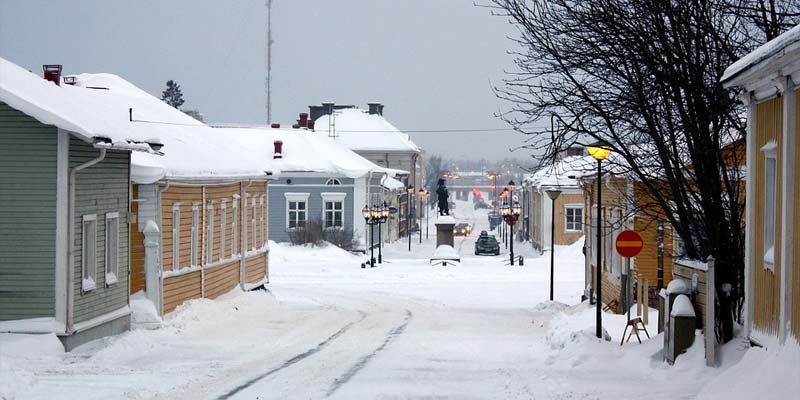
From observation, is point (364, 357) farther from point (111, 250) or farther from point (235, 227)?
point (235, 227)

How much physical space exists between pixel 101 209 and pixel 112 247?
116 centimetres

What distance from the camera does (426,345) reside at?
70.4ft

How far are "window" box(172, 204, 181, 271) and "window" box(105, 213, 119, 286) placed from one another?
Result: 420 cm

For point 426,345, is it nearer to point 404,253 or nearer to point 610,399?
point 610,399

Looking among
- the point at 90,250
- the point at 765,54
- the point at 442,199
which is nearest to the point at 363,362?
the point at 90,250

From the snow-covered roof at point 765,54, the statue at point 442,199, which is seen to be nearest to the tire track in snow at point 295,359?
the snow-covered roof at point 765,54

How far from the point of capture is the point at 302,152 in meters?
71.4

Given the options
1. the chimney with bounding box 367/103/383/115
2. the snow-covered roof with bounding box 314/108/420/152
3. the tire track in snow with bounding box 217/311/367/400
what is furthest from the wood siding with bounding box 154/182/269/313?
the chimney with bounding box 367/103/383/115

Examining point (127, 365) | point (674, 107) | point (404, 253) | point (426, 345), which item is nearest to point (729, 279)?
point (674, 107)

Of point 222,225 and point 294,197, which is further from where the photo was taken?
point 294,197

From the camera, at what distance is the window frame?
21.4 metres

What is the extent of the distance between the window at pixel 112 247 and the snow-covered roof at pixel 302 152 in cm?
4492

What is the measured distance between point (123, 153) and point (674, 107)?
34.1 feet

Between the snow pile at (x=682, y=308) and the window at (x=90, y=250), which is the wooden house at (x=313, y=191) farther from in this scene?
the snow pile at (x=682, y=308)
